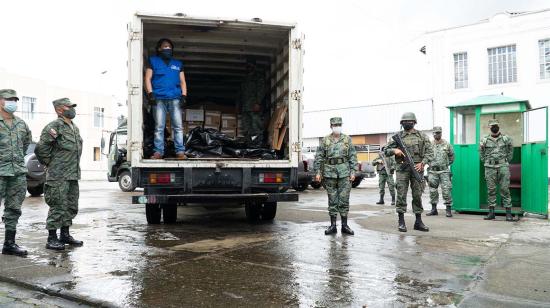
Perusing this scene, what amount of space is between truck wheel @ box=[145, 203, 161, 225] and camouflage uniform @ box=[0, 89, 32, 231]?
2.41 meters

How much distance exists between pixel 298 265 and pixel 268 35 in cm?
413

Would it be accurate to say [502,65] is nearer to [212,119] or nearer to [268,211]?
[212,119]

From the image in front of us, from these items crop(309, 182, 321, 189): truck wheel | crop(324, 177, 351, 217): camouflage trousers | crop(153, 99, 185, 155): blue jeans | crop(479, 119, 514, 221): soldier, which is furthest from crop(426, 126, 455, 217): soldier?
crop(309, 182, 321, 189): truck wheel

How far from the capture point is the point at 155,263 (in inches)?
192

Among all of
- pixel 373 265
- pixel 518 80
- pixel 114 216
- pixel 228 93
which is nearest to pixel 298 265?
pixel 373 265

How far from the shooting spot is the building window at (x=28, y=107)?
3475 cm

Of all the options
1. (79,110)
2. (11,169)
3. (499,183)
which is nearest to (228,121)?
(11,169)

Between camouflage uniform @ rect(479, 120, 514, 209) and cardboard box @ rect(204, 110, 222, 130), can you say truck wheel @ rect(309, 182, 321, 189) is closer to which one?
cardboard box @ rect(204, 110, 222, 130)

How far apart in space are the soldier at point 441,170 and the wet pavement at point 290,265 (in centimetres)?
129

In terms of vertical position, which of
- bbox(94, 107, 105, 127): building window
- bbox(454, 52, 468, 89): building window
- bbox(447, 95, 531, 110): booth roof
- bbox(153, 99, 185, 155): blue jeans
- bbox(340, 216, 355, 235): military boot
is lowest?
bbox(340, 216, 355, 235): military boot

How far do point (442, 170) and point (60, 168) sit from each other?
6993mm

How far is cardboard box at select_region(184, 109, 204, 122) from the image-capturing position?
902 centimetres

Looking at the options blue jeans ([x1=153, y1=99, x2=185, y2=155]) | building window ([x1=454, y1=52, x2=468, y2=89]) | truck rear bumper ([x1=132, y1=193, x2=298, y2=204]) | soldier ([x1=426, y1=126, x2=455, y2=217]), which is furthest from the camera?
building window ([x1=454, y1=52, x2=468, y2=89])

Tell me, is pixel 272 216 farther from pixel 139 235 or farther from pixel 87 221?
pixel 87 221
